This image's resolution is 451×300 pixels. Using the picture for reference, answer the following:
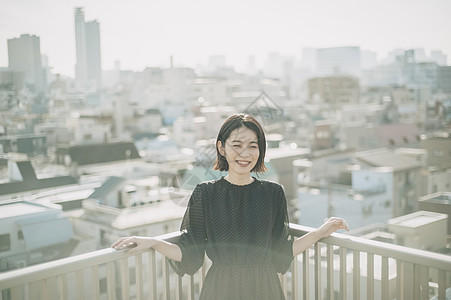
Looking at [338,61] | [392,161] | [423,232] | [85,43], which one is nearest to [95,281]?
[423,232]

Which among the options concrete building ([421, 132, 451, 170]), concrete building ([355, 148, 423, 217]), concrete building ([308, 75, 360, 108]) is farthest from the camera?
concrete building ([308, 75, 360, 108])

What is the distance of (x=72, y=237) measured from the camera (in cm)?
361

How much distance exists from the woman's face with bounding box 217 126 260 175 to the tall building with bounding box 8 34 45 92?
2303mm

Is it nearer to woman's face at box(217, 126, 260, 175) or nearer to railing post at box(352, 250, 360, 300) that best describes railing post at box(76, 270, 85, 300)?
woman's face at box(217, 126, 260, 175)

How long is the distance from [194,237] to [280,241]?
0.20 meters

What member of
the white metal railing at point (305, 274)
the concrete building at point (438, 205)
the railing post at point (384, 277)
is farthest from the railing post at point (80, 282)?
the concrete building at point (438, 205)

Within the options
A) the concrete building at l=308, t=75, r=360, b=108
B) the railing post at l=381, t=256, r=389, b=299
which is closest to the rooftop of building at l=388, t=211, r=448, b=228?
the railing post at l=381, t=256, r=389, b=299

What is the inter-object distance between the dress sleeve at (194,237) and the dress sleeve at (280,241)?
6.4 inches

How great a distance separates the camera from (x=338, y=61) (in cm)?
1788

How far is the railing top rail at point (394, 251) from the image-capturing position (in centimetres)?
84

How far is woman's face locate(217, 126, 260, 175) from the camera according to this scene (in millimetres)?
998

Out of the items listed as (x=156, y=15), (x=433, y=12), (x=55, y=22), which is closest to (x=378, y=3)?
(x=433, y=12)

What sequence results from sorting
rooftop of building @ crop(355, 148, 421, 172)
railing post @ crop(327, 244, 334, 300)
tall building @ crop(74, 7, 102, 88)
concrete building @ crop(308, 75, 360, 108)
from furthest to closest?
concrete building @ crop(308, 75, 360, 108) → rooftop of building @ crop(355, 148, 421, 172) → tall building @ crop(74, 7, 102, 88) → railing post @ crop(327, 244, 334, 300)

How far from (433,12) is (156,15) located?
2395 millimetres
